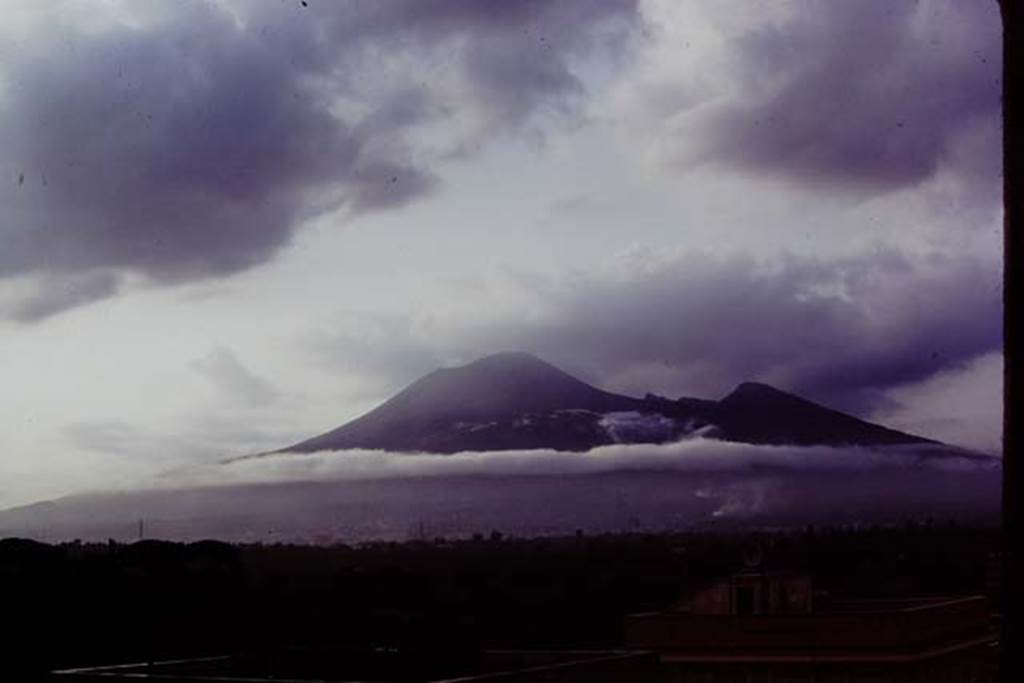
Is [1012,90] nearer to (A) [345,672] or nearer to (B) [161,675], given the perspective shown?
(B) [161,675]

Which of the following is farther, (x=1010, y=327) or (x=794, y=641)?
(x=794, y=641)

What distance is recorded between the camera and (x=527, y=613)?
113 meters

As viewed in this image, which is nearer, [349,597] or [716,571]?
[349,597]

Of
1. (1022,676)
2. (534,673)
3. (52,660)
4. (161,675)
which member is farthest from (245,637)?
(1022,676)

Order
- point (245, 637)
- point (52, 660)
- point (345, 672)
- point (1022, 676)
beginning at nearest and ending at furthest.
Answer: point (1022, 676)
point (345, 672)
point (52, 660)
point (245, 637)

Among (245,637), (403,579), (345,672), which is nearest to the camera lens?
(345,672)

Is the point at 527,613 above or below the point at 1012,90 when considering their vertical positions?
below

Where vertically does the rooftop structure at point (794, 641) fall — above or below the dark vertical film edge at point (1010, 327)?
below

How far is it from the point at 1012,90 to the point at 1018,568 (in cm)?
239

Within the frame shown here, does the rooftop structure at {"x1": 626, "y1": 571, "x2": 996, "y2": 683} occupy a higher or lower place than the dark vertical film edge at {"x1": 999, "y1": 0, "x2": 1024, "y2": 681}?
lower

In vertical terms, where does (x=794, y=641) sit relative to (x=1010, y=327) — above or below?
below

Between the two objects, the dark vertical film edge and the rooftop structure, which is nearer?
the dark vertical film edge

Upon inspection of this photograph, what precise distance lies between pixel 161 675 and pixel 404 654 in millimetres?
9925

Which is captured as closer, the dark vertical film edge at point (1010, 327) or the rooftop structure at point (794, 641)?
the dark vertical film edge at point (1010, 327)
